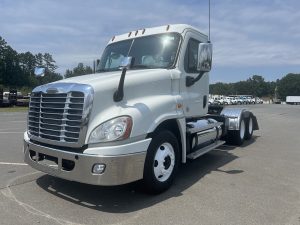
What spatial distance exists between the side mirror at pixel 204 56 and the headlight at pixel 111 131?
1.97m

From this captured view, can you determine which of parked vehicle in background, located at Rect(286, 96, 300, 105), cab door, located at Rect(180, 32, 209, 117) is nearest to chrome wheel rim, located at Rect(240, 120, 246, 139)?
cab door, located at Rect(180, 32, 209, 117)

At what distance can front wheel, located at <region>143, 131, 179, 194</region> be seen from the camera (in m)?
5.47

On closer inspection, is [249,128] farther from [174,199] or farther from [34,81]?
[34,81]

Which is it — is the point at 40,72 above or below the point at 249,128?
above

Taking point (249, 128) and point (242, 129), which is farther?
point (249, 128)

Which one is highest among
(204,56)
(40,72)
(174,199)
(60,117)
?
(204,56)

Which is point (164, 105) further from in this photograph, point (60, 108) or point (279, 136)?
point (279, 136)

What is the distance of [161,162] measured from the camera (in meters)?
5.75

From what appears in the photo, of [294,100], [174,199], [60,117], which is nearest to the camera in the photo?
[60,117]

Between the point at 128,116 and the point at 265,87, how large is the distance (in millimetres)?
177527

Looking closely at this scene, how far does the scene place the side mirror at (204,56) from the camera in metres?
6.20

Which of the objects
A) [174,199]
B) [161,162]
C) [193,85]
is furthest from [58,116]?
[193,85]

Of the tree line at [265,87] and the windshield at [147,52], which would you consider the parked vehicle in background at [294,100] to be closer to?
the tree line at [265,87]

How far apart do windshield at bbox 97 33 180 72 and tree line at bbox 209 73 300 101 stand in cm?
15474
